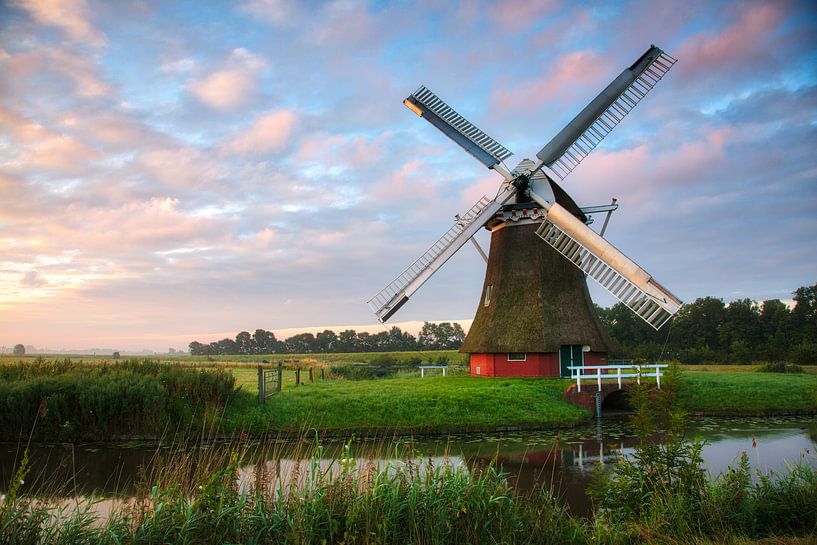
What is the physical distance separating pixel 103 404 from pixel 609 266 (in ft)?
51.9

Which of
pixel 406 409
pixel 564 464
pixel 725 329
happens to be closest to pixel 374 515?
pixel 564 464

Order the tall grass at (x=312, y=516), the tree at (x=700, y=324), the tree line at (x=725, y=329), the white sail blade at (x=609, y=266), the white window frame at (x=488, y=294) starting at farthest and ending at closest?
the tree at (x=700, y=324) → the tree line at (x=725, y=329) → the white window frame at (x=488, y=294) → the white sail blade at (x=609, y=266) → the tall grass at (x=312, y=516)

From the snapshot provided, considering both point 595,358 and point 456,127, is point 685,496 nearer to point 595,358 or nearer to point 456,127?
point 595,358

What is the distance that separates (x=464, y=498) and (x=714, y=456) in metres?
8.78

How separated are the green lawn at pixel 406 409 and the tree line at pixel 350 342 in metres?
54.4

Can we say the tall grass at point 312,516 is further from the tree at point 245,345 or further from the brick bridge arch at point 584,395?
the tree at point 245,345

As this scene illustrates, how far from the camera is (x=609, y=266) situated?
19188 mm

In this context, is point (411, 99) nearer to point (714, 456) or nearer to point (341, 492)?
point (714, 456)

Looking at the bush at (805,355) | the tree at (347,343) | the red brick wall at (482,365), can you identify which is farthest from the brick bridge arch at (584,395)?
the tree at (347,343)

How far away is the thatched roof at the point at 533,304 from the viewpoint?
68.4 feet

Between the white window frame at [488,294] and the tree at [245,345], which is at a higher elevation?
the white window frame at [488,294]

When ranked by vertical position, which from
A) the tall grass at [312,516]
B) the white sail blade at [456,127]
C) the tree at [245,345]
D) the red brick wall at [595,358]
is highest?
the white sail blade at [456,127]

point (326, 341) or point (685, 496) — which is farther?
point (326, 341)

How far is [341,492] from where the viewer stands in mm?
5746
